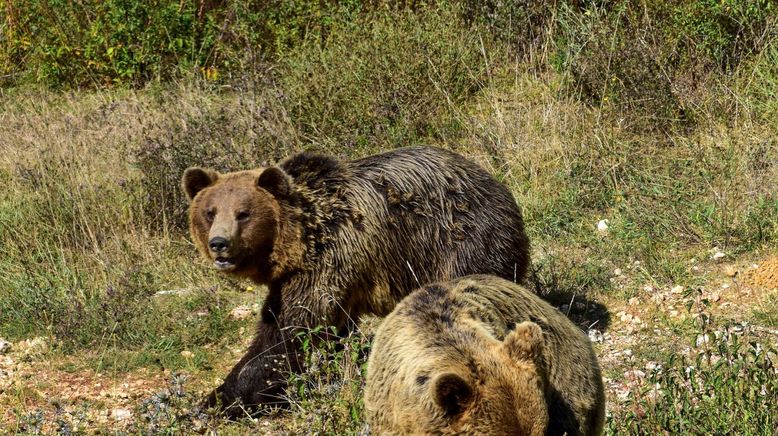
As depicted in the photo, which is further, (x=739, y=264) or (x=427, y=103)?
(x=427, y=103)

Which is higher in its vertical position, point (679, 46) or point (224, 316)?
point (679, 46)

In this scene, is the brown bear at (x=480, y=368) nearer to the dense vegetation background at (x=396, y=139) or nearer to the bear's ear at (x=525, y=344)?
the bear's ear at (x=525, y=344)

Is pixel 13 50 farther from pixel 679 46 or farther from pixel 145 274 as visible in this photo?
pixel 679 46

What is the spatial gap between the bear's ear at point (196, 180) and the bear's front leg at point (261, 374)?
3.49 ft

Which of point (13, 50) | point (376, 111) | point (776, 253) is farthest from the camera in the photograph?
point (13, 50)

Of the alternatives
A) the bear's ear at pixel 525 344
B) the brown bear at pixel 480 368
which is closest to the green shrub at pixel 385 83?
the brown bear at pixel 480 368

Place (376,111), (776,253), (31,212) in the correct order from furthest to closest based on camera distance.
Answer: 1. (376,111)
2. (31,212)
3. (776,253)

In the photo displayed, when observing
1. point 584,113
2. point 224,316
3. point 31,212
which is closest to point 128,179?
point 31,212

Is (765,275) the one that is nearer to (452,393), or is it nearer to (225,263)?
(225,263)

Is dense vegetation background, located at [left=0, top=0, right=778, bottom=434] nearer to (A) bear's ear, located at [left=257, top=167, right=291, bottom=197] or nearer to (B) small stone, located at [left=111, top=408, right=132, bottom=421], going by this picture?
(B) small stone, located at [left=111, top=408, right=132, bottom=421]

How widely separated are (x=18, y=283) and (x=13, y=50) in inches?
269

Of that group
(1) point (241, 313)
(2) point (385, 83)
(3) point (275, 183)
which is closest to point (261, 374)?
(3) point (275, 183)

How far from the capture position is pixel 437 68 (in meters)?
12.1

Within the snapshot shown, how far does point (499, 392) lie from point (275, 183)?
141 inches
